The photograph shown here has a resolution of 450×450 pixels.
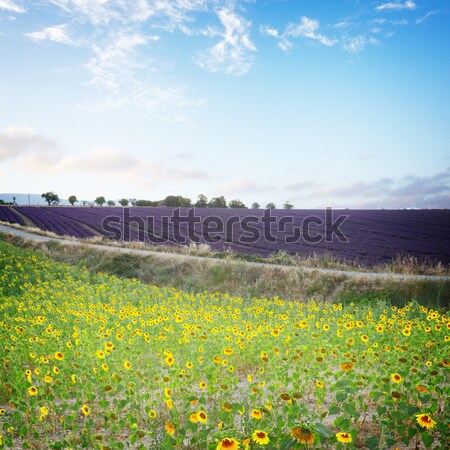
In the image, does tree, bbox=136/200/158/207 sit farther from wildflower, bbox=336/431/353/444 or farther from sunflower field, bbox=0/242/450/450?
wildflower, bbox=336/431/353/444

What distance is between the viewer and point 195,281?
16953 mm

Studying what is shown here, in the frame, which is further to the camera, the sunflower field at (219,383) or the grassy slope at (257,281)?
the grassy slope at (257,281)

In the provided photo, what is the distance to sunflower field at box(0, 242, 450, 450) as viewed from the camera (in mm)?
3471

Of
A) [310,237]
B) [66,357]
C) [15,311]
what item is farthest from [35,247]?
[66,357]

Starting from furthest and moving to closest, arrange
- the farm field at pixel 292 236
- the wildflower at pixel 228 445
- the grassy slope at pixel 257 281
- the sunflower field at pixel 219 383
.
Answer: the farm field at pixel 292 236 → the grassy slope at pixel 257 281 → the sunflower field at pixel 219 383 → the wildflower at pixel 228 445

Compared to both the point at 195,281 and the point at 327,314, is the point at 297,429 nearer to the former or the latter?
the point at 327,314

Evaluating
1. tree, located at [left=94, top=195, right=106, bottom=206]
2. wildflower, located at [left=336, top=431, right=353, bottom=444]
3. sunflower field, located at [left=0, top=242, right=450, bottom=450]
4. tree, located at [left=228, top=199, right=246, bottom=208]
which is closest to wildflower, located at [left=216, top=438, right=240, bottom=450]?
sunflower field, located at [left=0, top=242, right=450, bottom=450]

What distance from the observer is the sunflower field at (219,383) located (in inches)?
137

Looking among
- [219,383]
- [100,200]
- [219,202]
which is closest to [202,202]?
[219,202]

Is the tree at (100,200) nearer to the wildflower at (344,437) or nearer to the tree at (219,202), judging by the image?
the tree at (219,202)

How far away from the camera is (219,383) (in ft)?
16.9

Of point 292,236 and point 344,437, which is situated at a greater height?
point 292,236

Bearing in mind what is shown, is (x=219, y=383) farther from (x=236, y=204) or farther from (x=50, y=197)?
(x=50, y=197)

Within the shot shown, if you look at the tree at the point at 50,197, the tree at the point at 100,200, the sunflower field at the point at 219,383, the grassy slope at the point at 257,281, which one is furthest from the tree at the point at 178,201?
the sunflower field at the point at 219,383
